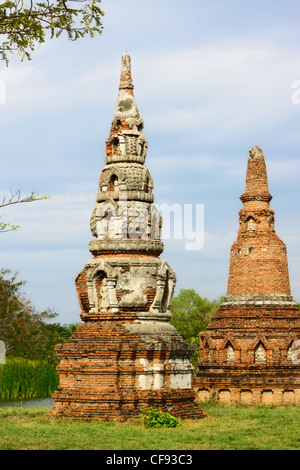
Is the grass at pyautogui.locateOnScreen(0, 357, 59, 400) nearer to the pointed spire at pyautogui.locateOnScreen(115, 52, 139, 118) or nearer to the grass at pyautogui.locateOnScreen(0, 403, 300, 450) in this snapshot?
the grass at pyautogui.locateOnScreen(0, 403, 300, 450)

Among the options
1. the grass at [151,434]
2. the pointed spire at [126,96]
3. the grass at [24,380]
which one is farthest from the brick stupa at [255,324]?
the grass at [24,380]

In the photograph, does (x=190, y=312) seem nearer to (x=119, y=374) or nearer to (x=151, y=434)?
(x=119, y=374)

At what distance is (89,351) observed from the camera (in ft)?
52.9

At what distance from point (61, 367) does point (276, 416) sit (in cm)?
513

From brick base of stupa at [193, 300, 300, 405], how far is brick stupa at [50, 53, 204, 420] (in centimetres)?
649

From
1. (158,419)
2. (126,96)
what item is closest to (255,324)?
(126,96)

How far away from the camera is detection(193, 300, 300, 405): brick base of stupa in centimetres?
2314

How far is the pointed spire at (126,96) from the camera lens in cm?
1819

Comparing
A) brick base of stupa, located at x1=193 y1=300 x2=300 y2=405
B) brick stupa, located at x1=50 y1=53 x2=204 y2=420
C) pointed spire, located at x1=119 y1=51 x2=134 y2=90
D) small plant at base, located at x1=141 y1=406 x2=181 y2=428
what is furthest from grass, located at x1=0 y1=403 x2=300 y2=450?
pointed spire, located at x1=119 y1=51 x2=134 y2=90

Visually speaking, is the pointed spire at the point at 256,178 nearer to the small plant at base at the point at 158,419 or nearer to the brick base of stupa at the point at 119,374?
the brick base of stupa at the point at 119,374

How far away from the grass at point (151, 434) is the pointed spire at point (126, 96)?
277 inches

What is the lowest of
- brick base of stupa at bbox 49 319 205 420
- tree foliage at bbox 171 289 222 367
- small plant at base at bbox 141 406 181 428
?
small plant at base at bbox 141 406 181 428

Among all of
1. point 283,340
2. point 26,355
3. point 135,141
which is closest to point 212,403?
point 283,340

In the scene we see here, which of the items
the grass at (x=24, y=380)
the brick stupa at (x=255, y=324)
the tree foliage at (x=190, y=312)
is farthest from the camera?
the tree foliage at (x=190, y=312)
